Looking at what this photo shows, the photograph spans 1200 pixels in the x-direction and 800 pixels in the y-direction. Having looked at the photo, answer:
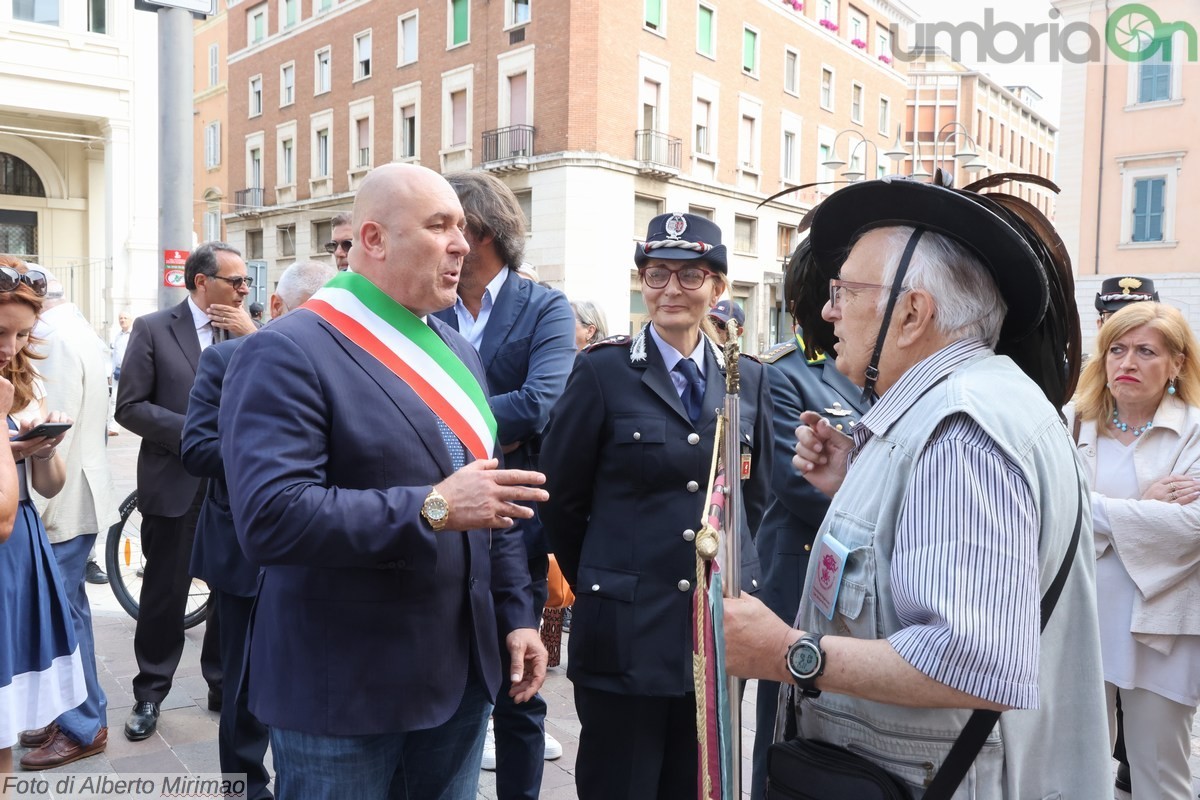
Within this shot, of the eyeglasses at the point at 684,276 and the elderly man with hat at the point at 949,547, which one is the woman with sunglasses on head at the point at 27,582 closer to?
the eyeglasses at the point at 684,276

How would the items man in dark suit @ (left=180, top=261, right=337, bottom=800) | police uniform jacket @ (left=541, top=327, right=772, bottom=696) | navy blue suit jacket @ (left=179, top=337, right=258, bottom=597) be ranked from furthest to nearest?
navy blue suit jacket @ (left=179, top=337, right=258, bottom=597)
man in dark suit @ (left=180, top=261, right=337, bottom=800)
police uniform jacket @ (left=541, top=327, right=772, bottom=696)

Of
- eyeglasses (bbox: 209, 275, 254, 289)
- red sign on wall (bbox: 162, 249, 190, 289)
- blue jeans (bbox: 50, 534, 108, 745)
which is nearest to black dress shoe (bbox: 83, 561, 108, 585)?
red sign on wall (bbox: 162, 249, 190, 289)

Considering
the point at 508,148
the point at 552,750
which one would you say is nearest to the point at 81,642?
the point at 552,750

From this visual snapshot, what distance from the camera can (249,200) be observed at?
1486 inches

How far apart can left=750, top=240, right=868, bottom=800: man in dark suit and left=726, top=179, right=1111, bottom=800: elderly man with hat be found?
1.28 metres

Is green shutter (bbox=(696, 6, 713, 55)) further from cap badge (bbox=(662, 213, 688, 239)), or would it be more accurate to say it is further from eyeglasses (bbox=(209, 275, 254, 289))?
cap badge (bbox=(662, 213, 688, 239))

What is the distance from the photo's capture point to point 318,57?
115 feet

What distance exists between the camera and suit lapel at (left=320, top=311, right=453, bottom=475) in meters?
2.19

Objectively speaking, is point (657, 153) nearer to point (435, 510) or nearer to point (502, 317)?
point (502, 317)

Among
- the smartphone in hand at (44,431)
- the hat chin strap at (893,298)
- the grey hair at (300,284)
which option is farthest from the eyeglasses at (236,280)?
the hat chin strap at (893,298)

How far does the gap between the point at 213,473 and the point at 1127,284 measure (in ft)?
14.3

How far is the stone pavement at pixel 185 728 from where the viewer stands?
3.83 m

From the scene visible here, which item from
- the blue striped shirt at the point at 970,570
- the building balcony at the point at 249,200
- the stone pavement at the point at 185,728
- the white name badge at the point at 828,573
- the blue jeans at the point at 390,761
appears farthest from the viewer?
the building balcony at the point at 249,200

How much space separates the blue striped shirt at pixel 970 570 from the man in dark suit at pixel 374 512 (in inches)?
33.9
